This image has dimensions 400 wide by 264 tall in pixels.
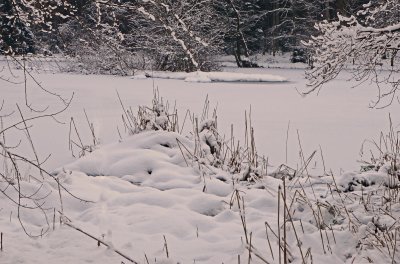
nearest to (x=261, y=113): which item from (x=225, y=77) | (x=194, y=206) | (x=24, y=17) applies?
(x=194, y=206)

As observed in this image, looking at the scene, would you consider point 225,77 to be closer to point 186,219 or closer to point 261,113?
point 261,113

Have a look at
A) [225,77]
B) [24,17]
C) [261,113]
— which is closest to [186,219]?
[24,17]

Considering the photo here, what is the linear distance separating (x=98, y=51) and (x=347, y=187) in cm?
1969

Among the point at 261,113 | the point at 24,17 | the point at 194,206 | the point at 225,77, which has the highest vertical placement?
the point at 24,17

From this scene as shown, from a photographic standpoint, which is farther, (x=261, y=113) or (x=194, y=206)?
(x=261, y=113)

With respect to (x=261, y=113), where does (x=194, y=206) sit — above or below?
above

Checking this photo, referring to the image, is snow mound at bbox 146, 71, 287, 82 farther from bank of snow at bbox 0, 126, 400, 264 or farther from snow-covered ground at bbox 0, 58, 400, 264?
bank of snow at bbox 0, 126, 400, 264

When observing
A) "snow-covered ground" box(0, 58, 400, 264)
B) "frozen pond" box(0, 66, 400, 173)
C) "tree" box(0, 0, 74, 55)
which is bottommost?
"frozen pond" box(0, 66, 400, 173)

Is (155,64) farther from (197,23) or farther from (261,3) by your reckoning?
(261,3)

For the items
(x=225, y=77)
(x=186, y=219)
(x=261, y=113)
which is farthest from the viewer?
(x=225, y=77)

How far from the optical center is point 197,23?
2453cm

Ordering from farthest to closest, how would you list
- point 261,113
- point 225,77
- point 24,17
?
1. point 225,77
2. point 261,113
3. point 24,17

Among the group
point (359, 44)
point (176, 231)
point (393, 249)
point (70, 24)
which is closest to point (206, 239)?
point (176, 231)

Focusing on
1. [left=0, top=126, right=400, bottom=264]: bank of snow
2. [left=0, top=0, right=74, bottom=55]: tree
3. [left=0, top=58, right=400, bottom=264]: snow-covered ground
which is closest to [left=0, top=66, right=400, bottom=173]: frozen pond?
[left=0, top=58, right=400, bottom=264]: snow-covered ground
